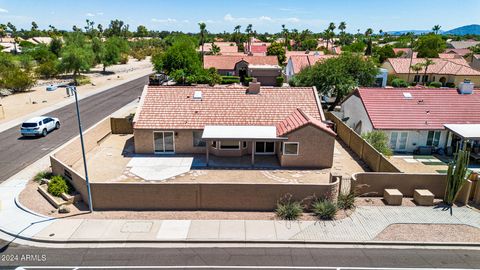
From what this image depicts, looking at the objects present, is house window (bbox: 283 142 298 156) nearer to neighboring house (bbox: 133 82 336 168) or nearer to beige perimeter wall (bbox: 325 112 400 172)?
neighboring house (bbox: 133 82 336 168)

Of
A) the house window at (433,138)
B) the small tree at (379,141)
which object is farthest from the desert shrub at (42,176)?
the house window at (433,138)

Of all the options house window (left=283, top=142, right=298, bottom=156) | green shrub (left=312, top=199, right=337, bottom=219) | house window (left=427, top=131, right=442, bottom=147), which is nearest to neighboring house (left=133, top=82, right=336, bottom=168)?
house window (left=283, top=142, right=298, bottom=156)

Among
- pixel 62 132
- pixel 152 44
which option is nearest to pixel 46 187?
pixel 62 132

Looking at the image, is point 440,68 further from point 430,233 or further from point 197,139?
point 430,233

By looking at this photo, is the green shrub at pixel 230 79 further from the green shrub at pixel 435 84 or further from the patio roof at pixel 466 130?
the patio roof at pixel 466 130

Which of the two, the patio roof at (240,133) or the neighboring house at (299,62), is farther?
the neighboring house at (299,62)

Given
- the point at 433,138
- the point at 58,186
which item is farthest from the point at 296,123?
the point at 58,186

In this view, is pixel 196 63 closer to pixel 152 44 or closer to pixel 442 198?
pixel 442 198

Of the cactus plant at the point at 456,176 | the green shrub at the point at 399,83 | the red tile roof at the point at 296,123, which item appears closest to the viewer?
the cactus plant at the point at 456,176
